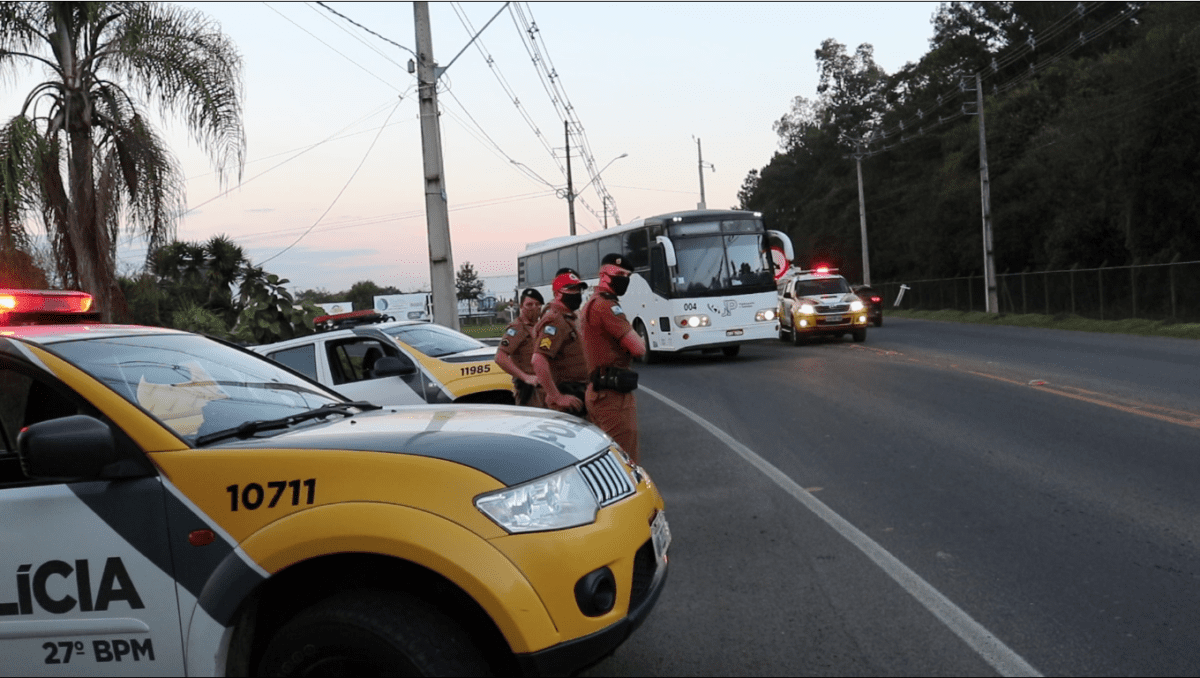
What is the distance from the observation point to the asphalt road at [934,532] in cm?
460

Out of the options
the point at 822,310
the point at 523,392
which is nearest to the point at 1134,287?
the point at 822,310

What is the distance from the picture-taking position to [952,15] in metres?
70.6

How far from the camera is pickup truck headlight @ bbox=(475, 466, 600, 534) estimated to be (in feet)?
10.7

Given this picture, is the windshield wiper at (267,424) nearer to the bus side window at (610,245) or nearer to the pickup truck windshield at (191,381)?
the pickup truck windshield at (191,381)

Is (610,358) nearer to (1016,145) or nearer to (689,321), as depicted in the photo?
(689,321)

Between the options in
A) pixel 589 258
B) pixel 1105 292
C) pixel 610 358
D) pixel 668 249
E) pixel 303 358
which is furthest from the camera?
pixel 1105 292

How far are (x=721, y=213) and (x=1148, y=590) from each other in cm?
1872

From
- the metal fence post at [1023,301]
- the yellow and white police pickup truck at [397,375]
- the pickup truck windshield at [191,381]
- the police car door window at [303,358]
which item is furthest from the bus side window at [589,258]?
the pickup truck windshield at [191,381]

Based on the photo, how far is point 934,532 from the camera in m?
6.59

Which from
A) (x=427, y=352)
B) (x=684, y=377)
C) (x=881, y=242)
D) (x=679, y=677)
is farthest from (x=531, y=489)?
(x=881, y=242)

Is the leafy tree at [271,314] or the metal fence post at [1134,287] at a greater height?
the leafy tree at [271,314]

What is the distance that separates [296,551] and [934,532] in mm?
4555

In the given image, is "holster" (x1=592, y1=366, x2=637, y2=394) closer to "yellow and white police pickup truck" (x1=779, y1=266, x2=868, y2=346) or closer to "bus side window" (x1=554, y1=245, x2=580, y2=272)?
"yellow and white police pickup truck" (x1=779, y1=266, x2=868, y2=346)

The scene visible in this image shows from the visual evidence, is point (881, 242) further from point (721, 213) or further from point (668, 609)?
point (668, 609)
